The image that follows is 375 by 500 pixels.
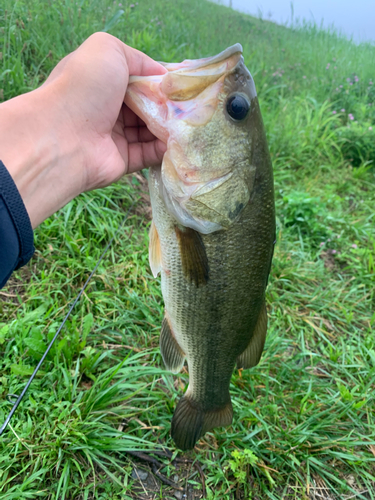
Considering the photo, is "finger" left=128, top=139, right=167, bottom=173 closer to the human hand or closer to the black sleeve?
the human hand

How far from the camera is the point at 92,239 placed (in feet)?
8.29

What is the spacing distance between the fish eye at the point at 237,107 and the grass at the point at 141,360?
1365 mm

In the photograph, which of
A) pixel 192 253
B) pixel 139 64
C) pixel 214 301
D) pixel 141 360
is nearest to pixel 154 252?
pixel 192 253

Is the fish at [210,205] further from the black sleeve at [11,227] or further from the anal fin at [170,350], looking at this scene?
the black sleeve at [11,227]

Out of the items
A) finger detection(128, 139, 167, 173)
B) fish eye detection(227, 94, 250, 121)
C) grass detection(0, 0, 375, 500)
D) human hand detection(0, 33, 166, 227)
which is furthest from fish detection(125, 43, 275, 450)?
grass detection(0, 0, 375, 500)

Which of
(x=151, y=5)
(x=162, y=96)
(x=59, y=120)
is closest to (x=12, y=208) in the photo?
(x=59, y=120)

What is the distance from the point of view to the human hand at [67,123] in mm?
1109

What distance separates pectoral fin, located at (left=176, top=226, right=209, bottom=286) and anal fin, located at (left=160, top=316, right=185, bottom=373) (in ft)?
1.21

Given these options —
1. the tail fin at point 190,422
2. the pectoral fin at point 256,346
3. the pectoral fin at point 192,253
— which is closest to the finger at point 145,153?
the pectoral fin at point 192,253

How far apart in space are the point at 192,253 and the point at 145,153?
2.07 feet

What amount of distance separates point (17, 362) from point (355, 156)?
17.6ft

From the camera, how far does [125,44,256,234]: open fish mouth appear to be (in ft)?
3.68

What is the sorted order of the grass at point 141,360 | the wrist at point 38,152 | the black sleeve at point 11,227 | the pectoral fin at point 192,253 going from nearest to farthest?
1. the black sleeve at point 11,227
2. the wrist at point 38,152
3. the pectoral fin at point 192,253
4. the grass at point 141,360

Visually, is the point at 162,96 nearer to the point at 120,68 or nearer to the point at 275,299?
the point at 120,68
